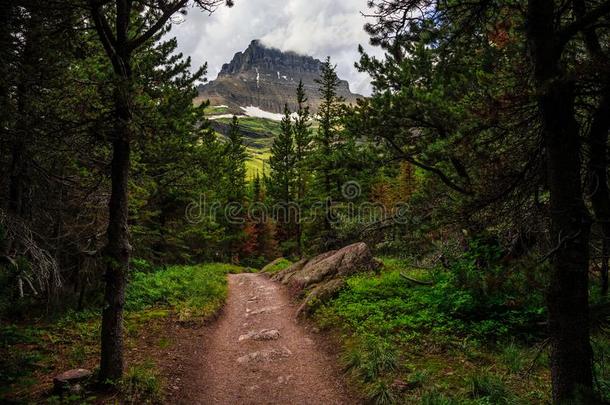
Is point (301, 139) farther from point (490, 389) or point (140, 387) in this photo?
point (490, 389)

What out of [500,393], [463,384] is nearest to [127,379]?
[463,384]

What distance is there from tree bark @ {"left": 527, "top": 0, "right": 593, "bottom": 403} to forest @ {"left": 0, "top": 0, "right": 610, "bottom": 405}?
2 cm

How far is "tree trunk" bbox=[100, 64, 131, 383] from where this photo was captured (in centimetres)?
625

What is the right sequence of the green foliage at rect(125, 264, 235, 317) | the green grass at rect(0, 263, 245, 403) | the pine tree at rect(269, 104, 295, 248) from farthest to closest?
the pine tree at rect(269, 104, 295, 248) → the green foliage at rect(125, 264, 235, 317) → the green grass at rect(0, 263, 245, 403)

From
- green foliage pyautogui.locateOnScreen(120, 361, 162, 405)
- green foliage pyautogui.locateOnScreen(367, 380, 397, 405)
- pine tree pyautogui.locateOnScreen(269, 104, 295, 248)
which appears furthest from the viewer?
pine tree pyautogui.locateOnScreen(269, 104, 295, 248)

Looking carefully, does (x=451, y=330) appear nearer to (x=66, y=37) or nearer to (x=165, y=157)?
(x=66, y=37)

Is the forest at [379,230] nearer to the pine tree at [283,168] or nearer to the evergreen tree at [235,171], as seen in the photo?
the pine tree at [283,168]

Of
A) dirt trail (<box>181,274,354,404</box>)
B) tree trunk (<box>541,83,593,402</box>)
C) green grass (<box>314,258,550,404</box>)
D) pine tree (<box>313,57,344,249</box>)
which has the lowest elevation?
dirt trail (<box>181,274,354,404</box>)

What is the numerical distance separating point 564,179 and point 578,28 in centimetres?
161

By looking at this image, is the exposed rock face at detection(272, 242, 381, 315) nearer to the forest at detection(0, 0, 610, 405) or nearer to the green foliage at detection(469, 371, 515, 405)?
the forest at detection(0, 0, 610, 405)

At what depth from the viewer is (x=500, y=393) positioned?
543cm

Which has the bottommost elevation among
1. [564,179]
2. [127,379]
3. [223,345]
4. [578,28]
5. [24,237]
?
[223,345]

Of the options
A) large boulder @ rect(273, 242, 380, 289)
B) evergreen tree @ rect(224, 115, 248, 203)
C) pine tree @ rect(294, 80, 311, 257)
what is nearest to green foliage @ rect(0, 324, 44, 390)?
large boulder @ rect(273, 242, 380, 289)

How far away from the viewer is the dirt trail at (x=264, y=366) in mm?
6961
